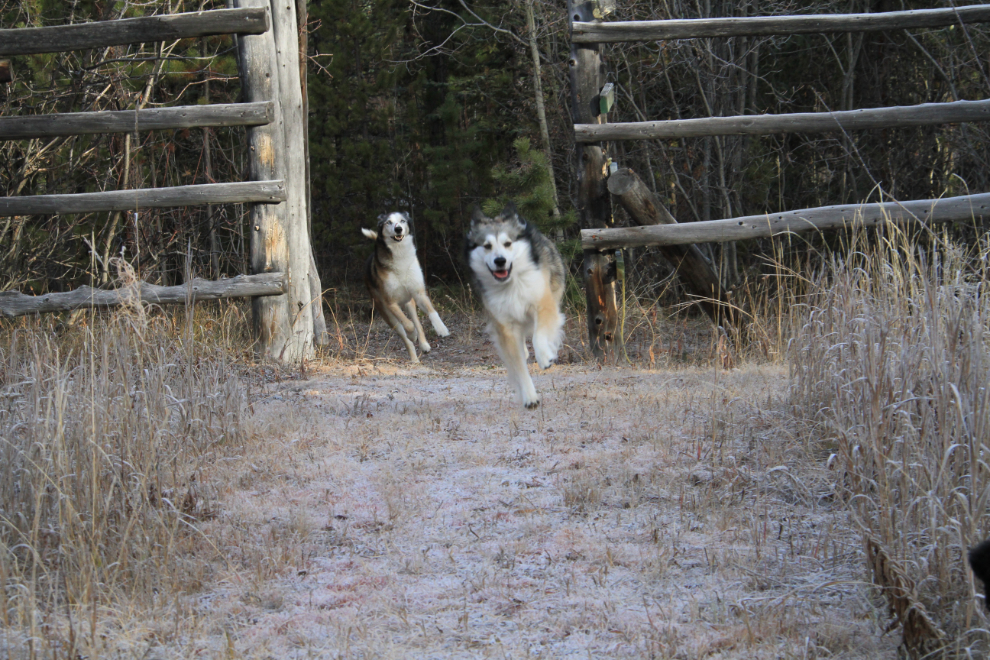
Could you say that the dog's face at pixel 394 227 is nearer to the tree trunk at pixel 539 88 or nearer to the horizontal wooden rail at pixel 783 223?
the tree trunk at pixel 539 88

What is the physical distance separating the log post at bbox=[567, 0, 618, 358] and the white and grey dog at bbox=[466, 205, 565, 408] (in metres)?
1.17

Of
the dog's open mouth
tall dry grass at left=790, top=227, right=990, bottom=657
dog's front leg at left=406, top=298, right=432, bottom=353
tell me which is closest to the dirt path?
tall dry grass at left=790, top=227, right=990, bottom=657

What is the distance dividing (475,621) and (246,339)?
499cm

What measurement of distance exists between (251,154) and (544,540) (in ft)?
15.6

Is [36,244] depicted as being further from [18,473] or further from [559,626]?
[559,626]

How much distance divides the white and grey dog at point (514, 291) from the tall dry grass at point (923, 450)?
2.41m

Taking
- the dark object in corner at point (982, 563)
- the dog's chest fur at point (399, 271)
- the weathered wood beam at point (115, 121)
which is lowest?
the dog's chest fur at point (399, 271)

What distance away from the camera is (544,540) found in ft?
11.0

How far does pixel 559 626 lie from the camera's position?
274 cm

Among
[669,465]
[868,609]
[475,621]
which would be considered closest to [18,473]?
[475,621]

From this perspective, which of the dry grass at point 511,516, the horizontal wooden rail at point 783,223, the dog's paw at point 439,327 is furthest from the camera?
the dog's paw at point 439,327

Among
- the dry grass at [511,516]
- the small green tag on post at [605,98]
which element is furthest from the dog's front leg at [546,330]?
the small green tag on post at [605,98]

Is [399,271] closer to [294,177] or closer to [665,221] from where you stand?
[294,177]

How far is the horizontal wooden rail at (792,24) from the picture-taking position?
639 centimetres
